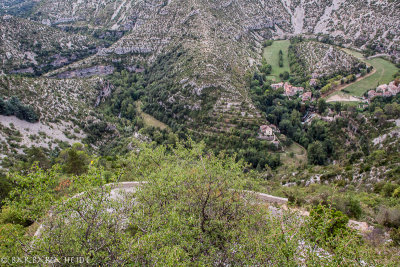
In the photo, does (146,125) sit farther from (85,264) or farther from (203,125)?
(85,264)

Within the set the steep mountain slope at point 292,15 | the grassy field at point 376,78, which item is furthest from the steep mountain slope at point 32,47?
the grassy field at point 376,78

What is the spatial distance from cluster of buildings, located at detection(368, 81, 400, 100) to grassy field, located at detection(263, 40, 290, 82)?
123ft

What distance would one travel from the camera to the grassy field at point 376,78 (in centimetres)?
9044

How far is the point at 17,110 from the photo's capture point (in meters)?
51.4

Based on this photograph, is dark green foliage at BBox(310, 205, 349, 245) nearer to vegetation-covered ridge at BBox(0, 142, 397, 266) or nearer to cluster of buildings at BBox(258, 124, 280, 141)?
vegetation-covered ridge at BBox(0, 142, 397, 266)

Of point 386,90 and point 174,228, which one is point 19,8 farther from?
point 386,90

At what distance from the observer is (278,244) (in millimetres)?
9820

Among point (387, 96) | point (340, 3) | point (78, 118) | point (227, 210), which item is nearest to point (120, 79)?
point (78, 118)

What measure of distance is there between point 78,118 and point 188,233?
64.7 meters

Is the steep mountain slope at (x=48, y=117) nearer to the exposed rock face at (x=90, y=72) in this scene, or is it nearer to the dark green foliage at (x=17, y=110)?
the dark green foliage at (x=17, y=110)

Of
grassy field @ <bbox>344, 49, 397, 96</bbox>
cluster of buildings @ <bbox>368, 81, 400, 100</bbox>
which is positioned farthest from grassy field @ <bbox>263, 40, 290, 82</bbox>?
cluster of buildings @ <bbox>368, 81, 400, 100</bbox>

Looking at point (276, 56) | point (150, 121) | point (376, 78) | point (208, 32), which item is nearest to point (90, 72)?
point (150, 121)

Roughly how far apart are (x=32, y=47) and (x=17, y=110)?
67.9m

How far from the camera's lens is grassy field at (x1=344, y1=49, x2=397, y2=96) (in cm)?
9044
